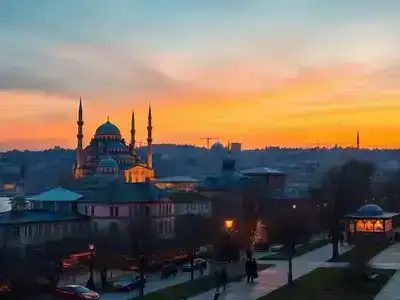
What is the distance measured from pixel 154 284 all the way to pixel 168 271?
2798 mm

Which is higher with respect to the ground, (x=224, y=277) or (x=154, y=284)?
(x=224, y=277)

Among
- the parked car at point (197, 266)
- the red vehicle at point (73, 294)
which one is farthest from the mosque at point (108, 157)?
the red vehicle at point (73, 294)

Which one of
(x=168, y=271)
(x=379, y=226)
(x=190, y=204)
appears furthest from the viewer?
(x=190, y=204)

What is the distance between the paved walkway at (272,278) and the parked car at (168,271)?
13.6 ft

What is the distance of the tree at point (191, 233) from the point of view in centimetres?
4126

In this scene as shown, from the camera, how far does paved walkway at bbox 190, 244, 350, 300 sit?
96.1 feet

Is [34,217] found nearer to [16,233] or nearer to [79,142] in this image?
[16,233]

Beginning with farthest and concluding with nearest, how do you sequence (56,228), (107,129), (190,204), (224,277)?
(107,129)
(190,204)
(56,228)
(224,277)

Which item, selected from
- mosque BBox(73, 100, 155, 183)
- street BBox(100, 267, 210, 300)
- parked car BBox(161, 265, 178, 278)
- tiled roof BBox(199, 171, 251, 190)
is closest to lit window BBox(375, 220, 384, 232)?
street BBox(100, 267, 210, 300)

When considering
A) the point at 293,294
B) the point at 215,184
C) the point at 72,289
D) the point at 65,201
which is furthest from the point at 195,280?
the point at 215,184

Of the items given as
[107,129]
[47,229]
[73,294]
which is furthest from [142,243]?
[107,129]

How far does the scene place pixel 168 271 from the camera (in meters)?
35.7

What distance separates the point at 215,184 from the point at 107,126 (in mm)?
17306

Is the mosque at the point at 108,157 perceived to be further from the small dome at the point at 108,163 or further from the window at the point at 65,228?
the window at the point at 65,228
